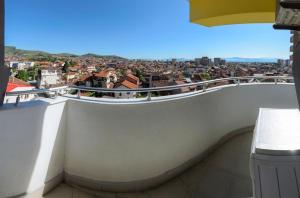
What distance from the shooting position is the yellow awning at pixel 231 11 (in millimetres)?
3053

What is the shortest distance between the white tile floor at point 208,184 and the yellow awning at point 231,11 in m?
2.32

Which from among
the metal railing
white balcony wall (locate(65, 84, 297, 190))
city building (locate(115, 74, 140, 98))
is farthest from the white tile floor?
city building (locate(115, 74, 140, 98))

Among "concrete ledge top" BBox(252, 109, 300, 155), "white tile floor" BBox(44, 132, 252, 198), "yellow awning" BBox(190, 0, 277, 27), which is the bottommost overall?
"white tile floor" BBox(44, 132, 252, 198)

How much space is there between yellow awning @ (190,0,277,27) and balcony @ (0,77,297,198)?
1.25 metres

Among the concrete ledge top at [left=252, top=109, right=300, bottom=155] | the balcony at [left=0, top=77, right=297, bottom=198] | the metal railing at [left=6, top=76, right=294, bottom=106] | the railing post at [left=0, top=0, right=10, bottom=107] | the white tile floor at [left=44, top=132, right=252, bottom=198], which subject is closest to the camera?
the concrete ledge top at [left=252, top=109, right=300, bottom=155]

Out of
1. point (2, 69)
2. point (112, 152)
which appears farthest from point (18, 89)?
point (112, 152)

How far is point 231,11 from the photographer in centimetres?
321

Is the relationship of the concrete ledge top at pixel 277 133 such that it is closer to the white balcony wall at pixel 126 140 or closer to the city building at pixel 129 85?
the white balcony wall at pixel 126 140

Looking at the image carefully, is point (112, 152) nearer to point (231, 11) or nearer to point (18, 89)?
point (18, 89)

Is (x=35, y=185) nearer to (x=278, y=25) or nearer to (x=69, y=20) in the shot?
(x=278, y=25)

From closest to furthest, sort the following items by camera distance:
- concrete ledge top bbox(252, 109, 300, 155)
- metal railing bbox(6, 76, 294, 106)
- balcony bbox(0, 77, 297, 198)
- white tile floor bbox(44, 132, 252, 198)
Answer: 1. concrete ledge top bbox(252, 109, 300, 155)
2. balcony bbox(0, 77, 297, 198)
3. metal railing bbox(6, 76, 294, 106)
4. white tile floor bbox(44, 132, 252, 198)

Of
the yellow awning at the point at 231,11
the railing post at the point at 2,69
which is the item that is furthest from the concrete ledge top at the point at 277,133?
the railing post at the point at 2,69

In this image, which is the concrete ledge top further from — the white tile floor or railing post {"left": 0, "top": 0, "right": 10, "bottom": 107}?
railing post {"left": 0, "top": 0, "right": 10, "bottom": 107}

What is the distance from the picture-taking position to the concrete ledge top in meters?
1.67
